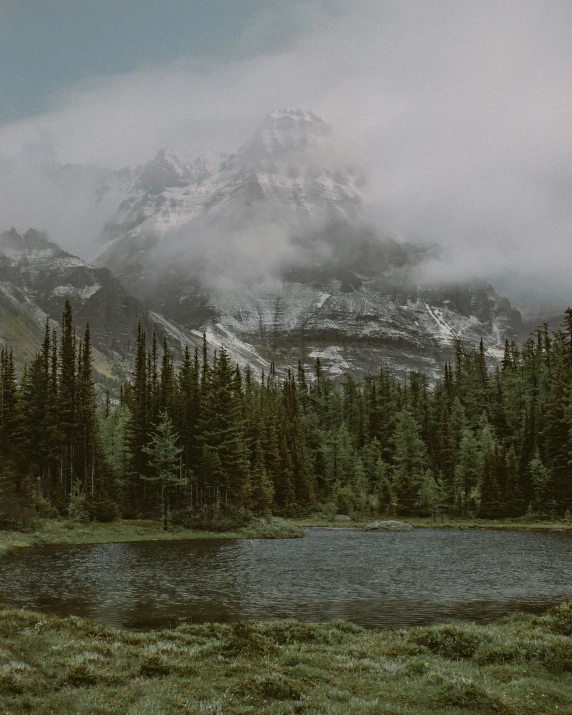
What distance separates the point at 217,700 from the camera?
46.4 ft

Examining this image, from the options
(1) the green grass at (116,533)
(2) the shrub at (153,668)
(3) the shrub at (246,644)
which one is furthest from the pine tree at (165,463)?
(2) the shrub at (153,668)

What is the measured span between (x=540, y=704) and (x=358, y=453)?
130189 millimetres

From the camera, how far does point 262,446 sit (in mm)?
114812

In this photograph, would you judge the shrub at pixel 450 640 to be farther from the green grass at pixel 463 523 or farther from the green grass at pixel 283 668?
the green grass at pixel 463 523

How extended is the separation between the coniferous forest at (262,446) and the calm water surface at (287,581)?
76.7 feet

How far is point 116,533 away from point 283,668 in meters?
60.3

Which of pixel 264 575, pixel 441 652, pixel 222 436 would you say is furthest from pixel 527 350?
pixel 441 652

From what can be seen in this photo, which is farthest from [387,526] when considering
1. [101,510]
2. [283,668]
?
[283,668]

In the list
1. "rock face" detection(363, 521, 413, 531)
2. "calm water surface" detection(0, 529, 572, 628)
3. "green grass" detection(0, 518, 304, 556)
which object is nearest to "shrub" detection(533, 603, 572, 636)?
"calm water surface" detection(0, 529, 572, 628)

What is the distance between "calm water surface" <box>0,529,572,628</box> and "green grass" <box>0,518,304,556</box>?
353 cm

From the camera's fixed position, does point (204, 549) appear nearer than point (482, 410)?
Yes

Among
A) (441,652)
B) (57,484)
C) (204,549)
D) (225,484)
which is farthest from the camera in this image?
(225,484)

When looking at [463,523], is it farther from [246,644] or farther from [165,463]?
[246,644]

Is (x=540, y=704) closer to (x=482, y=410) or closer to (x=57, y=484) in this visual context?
(x=57, y=484)
